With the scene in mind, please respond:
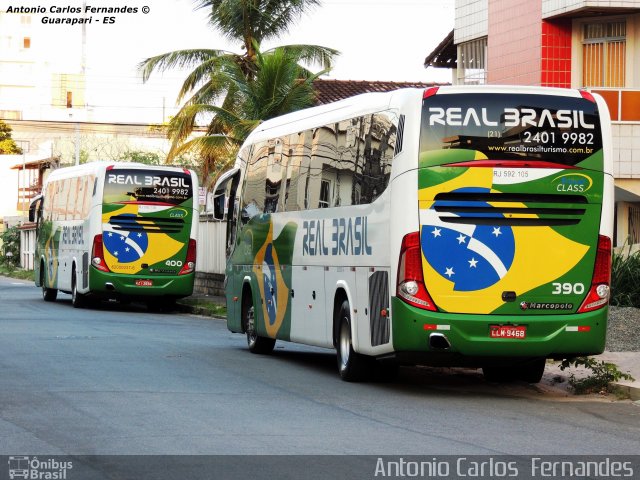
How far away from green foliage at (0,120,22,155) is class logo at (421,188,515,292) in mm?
89728

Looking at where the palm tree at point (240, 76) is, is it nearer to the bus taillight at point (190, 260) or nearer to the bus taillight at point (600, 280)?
the bus taillight at point (190, 260)

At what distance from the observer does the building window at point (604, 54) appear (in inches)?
1154

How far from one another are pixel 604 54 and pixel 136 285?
1185 centimetres

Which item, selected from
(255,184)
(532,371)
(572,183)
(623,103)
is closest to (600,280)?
(572,183)

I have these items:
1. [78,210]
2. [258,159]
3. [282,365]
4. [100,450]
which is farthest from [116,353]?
[78,210]

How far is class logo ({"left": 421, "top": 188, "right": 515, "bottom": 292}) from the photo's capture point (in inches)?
549

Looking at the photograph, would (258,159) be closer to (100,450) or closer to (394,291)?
(394,291)

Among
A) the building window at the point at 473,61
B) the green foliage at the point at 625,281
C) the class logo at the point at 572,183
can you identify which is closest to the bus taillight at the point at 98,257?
the building window at the point at 473,61

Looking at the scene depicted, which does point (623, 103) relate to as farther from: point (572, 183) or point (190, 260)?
point (572, 183)

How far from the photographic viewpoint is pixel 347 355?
1588 centimetres

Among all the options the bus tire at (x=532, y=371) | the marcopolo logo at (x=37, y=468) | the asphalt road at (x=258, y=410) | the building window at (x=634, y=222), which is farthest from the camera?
the building window at (x=634, y=222)

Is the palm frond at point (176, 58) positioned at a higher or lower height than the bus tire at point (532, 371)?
higher

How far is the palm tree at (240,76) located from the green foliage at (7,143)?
62.0 metres

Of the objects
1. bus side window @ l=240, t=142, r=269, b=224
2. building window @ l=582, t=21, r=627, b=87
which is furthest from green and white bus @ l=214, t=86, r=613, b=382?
building window @ l=582, t=21, r=627, b=87
